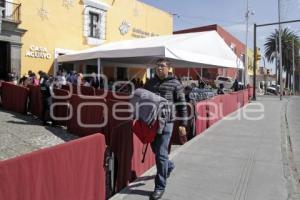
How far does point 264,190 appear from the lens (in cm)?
591

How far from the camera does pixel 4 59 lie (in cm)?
1953

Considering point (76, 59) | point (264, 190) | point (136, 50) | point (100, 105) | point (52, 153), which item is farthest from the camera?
point (76, 59)

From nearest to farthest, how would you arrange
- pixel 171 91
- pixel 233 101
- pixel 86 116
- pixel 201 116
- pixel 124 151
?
pixel 171 91 → pixel 124 151 → pixel 86 116 → pixel 201 116 → pixel 233 101

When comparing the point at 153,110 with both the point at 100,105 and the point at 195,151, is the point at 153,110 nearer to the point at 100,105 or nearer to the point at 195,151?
the point at 195,151

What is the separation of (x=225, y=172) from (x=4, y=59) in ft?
49.9

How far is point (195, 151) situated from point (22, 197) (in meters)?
5.66

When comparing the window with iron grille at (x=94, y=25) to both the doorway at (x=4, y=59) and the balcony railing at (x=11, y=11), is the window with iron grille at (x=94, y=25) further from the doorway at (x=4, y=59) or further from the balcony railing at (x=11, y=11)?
the doorway at (x=4, y=59)

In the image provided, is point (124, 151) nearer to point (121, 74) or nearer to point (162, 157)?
point (162, 157)

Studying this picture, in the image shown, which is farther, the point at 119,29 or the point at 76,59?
the point at 119,29

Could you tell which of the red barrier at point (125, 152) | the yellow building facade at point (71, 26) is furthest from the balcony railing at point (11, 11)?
the red barrier at point (125, 152)

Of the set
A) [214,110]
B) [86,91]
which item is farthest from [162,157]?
[86,91]

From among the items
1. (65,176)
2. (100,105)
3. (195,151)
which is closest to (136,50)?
(100,105)

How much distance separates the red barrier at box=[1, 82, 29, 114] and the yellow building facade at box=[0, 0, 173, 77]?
192 inches

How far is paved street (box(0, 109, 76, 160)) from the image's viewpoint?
902cm
